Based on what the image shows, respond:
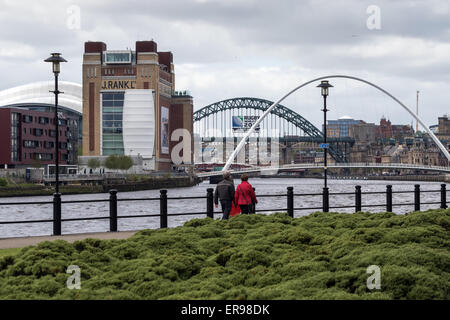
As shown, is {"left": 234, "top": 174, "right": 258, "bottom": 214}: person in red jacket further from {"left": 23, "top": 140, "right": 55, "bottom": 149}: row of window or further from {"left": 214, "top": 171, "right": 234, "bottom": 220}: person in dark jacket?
{"left": 23, "top": 140, "right": 55, "bottom": 149}: row of window

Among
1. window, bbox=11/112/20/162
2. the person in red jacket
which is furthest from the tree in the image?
the person in red jacket

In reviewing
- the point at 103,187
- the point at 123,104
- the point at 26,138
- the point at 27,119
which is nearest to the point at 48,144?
the point at 26,138

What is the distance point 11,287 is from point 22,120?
128 m

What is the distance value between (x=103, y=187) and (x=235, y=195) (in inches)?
3791

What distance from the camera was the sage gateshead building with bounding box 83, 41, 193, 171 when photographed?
171875 millimetres

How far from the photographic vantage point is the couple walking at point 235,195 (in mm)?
18516

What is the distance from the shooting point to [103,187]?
11275 centimetres

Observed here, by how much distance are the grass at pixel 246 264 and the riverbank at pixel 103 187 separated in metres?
84.4

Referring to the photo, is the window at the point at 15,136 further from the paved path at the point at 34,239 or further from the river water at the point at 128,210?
the paved path at the point at 34,239

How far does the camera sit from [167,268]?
9234 mm

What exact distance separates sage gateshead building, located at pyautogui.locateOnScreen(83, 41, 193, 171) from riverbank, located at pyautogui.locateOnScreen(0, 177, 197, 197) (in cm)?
2652

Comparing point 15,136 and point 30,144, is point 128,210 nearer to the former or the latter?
point 15,136

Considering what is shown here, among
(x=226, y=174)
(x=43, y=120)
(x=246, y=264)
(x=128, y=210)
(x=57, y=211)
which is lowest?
(x=128, y=210)
